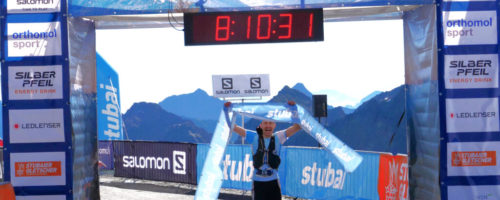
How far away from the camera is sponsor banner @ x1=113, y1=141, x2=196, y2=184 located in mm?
18344

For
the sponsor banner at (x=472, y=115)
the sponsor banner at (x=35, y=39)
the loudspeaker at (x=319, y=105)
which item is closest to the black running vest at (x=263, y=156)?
the sponsor banner at (x=472, y=115)

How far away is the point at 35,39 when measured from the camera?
27.3 feet

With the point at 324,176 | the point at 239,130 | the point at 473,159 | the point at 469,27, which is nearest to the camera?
the point at 469,27

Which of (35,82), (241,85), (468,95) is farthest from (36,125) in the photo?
(241,85)

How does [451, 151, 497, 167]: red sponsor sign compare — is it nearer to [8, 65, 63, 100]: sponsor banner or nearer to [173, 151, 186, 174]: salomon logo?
[8, 65, 63, 100]: sponsor banner

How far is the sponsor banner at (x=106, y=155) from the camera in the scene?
71.3ft

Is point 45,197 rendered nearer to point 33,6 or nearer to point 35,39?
point 35,39

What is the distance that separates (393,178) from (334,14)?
16.7 ft

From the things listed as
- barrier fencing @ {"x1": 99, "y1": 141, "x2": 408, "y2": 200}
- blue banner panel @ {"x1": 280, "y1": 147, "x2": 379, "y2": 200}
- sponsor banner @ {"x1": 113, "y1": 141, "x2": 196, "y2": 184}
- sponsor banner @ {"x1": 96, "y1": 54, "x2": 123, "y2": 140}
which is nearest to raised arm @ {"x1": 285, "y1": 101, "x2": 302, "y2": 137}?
barrier fencing @ {"x1": 99, "y1": 141, "x2": 408, "y2": 200}

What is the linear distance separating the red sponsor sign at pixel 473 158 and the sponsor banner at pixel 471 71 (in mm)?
982

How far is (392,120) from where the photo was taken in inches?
1837

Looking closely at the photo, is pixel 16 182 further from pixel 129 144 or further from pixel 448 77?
pixel 129 144

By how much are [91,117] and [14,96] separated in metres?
1.36

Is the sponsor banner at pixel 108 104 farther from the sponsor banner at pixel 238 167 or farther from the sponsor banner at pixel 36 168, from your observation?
the sponsor banner at pixel 36 168
